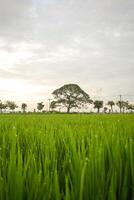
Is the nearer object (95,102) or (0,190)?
(0,190)

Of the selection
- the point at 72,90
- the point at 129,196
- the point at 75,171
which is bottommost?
the point at 129,196

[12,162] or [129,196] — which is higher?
[12,162]

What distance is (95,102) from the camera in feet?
308

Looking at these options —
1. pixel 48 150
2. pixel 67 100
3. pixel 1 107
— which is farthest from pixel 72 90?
pixel 48 150

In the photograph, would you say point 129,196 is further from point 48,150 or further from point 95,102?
point 95,102

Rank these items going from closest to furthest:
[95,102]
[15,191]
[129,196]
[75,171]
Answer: [15,191], [75,171], [129,196], [95,102]

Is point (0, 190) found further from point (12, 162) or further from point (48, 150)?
point (48, 150)

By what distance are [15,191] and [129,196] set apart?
52 centimetres

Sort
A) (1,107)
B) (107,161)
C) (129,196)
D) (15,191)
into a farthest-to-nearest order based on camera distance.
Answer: (1,107) → (107,161) → (129,196) → (15,191)

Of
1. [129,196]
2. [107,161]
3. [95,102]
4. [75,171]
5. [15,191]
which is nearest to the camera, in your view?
[15,191]

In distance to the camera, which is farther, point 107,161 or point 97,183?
point 107,161

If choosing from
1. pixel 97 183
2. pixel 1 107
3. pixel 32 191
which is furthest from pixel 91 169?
pixel 1 107

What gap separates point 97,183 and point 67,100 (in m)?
90.0

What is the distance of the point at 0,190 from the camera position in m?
0.94
